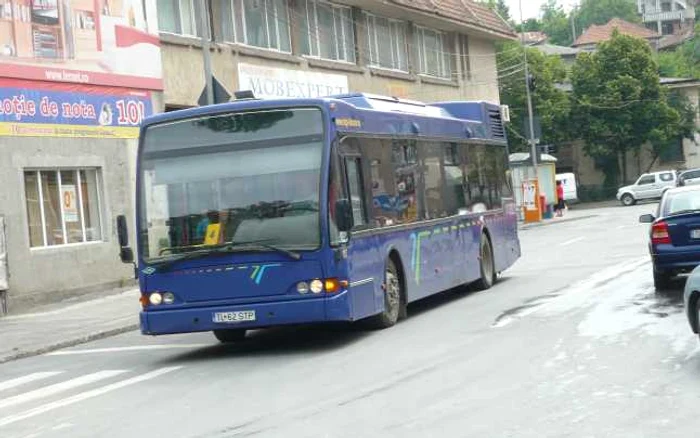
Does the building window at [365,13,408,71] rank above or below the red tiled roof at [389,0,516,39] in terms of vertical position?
below

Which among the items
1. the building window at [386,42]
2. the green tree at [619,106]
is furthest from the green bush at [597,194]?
the building window at [386,42]

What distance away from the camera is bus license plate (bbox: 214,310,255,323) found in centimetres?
Answer: 1320

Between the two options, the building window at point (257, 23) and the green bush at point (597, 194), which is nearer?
the building window at point (257, 23)

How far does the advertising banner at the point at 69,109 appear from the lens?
2225cm

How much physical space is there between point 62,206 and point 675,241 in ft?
41.3

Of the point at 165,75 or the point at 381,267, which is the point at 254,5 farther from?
the point at 381,267

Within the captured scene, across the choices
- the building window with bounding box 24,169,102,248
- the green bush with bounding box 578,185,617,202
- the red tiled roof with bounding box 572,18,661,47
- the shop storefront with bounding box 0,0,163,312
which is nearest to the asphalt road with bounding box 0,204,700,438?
the shop storefront with bounding box 0,0,163,312

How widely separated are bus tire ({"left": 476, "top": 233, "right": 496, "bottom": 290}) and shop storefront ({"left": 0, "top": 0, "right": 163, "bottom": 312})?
844cm

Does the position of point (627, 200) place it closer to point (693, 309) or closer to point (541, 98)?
point (541, 98)

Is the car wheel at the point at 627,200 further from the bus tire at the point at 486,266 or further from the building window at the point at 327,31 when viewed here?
the bus tire at the point at 486,266

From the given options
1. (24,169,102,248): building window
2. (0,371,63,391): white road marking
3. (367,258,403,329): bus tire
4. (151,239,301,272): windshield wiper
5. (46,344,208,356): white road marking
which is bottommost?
(46,344,208,356): white road marking

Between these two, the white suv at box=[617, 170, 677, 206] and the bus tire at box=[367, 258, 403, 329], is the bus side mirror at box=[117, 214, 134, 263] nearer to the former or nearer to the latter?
the bus tire at box=[367, 258, 403, 329]

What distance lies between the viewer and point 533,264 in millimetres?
25594

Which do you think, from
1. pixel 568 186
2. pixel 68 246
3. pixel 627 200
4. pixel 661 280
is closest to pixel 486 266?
pixel 661 280
